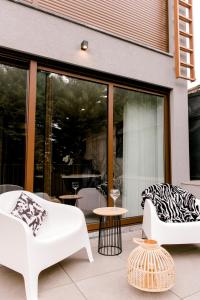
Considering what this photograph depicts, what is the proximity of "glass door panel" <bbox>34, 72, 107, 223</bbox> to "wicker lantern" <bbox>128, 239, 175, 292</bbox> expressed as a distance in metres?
1.73

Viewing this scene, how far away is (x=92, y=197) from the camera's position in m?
3.94

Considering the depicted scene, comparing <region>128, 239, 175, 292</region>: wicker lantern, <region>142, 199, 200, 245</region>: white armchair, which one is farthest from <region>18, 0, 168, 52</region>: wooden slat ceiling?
<region>128, 239, 175, 292</region>: wicker lantern

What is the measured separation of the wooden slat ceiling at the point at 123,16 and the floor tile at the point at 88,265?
331 centimetres

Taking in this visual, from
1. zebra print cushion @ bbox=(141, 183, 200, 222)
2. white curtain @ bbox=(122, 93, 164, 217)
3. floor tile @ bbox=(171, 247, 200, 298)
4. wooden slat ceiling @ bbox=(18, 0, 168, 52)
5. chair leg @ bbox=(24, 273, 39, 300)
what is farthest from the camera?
white curtain @ bbox=(122, 93, 164, 217)

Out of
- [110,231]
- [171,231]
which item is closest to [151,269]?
[171,231]

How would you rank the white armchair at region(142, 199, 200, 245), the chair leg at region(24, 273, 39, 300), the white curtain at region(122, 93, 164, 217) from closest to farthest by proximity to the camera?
the chair leg at region(24, 273, 39, 300), the white armchair at region(142, 199, 200, 245), the white curtain at region(122, 93, 164, 217)

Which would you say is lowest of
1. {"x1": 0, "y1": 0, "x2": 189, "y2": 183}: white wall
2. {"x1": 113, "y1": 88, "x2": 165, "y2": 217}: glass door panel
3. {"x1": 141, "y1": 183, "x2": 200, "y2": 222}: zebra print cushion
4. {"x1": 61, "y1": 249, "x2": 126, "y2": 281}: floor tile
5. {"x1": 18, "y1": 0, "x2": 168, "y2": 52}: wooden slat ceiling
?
{"x1": 61, "y1": 249, "x2": 126, "y2": 281}: floor tile

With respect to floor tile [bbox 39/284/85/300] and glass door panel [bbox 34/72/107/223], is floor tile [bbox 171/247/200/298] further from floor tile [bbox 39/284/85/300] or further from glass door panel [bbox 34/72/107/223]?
glass door panel [bbox 34/72/107/223]

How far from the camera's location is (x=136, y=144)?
4.35 m

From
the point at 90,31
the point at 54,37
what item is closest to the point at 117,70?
the point at 90,31

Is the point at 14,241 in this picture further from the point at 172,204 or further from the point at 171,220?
the point at 172,204

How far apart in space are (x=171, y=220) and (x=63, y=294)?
1.60m

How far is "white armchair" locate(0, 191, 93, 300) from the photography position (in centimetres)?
195

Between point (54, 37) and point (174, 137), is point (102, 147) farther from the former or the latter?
point (54, 37)
